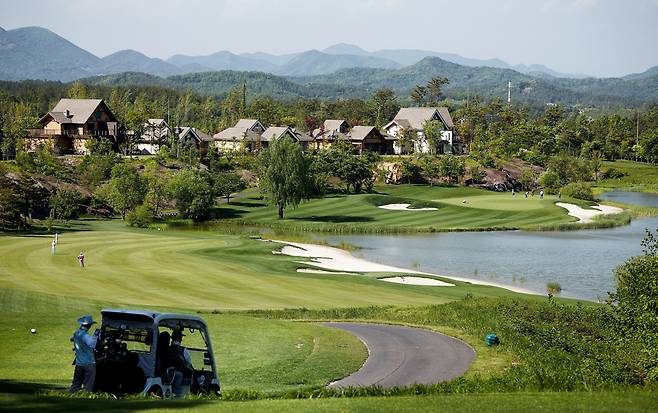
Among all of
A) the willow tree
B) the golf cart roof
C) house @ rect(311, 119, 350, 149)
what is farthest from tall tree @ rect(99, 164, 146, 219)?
the golf cart roof

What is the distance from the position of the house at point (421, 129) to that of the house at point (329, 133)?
857 cm

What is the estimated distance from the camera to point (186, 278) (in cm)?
4125

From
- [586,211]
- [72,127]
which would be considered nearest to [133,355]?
[586,211]

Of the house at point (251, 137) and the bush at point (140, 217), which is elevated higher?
the house at point (251, 137)

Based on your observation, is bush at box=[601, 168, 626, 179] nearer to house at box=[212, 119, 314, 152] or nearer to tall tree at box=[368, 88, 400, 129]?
house at box=[212, 119, 314, 152]

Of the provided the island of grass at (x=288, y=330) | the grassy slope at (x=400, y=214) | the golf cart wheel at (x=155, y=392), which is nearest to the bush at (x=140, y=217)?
the grassy slope at (x=400, y=214)

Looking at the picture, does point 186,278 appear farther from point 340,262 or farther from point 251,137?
point 251,137

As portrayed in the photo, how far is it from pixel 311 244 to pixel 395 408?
53669mm

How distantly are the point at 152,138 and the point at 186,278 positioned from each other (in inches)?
3911

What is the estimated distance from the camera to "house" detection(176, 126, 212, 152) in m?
129

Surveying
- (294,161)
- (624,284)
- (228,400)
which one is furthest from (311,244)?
(228,400)

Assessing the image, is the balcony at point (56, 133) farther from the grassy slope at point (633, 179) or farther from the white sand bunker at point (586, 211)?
the grassy slope at point (633, 179)

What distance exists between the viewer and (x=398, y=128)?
15525 centimetres

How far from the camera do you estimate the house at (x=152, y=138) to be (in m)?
135
